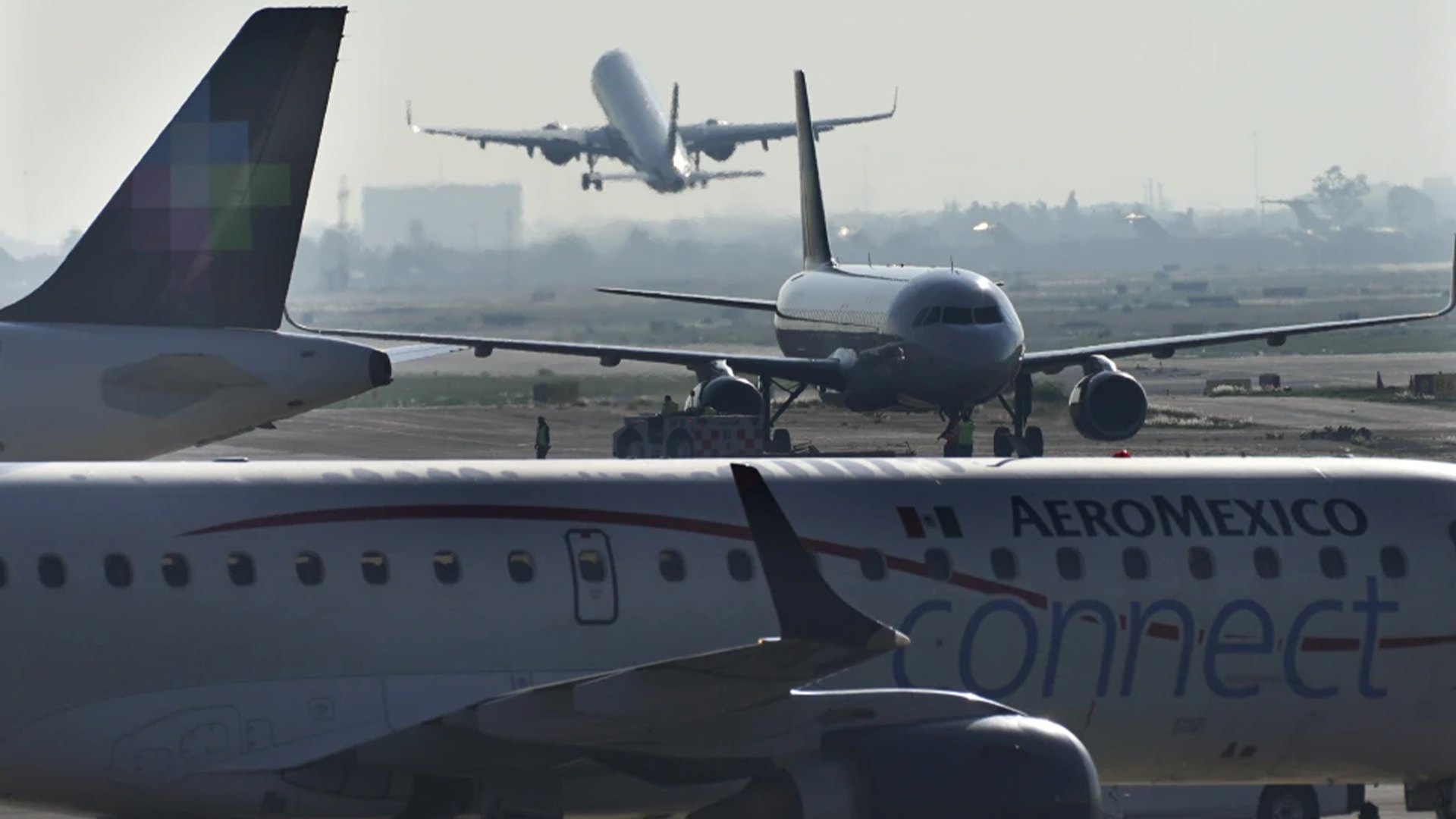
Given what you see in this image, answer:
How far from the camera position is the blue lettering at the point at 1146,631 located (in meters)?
20.9

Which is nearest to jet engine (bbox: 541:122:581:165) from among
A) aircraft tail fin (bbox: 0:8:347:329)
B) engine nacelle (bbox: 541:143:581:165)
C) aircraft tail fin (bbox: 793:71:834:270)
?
engine nacelle (bbox: 541:143:581:165)

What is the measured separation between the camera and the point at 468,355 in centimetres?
11600

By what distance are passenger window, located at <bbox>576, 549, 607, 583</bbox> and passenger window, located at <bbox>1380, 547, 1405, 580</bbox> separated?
6.85m

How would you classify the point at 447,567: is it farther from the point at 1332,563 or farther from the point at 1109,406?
the point at 1109,406

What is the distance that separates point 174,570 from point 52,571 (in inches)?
35.5

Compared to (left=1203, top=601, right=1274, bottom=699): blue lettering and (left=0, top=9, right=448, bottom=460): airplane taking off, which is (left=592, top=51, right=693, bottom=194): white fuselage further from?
(left=1203, top=601, right=1274, bottom=699): blue lettering

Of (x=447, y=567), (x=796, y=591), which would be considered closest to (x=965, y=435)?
(x=447, y=567)

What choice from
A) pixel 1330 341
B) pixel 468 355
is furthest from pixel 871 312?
pixel 1330 341

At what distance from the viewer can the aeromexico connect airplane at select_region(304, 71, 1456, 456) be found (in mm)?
58500

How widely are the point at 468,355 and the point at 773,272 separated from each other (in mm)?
71618

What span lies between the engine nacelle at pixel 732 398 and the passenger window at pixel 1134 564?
41.3m


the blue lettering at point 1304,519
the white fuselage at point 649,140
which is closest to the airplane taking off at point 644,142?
the white fuselage at point 649,140

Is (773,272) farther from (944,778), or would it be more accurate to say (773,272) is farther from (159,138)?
(944,778)

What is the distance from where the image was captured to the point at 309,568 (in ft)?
63.0
